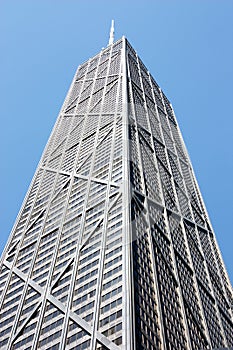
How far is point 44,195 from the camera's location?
9531cm

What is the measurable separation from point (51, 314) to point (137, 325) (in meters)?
12.9

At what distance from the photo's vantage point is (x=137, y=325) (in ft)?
178

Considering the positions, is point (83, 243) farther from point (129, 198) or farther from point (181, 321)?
point (181, 321)

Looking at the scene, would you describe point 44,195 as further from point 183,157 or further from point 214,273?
point 183,157

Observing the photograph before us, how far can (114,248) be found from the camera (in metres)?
66.4

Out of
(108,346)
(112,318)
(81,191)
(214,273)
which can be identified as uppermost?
(81,191)

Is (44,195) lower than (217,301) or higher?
higher

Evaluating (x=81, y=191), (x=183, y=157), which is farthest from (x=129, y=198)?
(x=183, y=157)

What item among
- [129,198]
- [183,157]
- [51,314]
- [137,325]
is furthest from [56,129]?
[137,325]

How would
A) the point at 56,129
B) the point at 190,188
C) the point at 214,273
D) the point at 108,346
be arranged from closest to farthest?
the point at 108,346 < the point at 214,273 < the point at 190,188 < the point at 56,129

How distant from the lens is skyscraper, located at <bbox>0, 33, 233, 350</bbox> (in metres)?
58.7

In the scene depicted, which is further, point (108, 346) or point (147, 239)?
point (147, 239)

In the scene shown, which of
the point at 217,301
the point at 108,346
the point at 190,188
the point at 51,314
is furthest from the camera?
the point at 190,188

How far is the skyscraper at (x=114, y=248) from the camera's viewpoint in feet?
192
